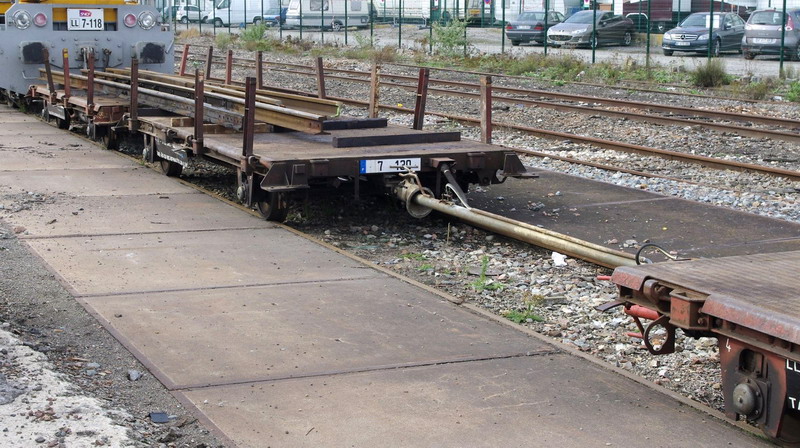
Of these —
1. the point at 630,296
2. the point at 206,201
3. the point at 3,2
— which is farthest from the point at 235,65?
the point at 630,296

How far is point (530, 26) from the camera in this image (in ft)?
124

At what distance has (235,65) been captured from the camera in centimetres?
3169

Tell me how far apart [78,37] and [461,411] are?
13617 millimetres

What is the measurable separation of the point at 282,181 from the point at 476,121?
29.7 ft

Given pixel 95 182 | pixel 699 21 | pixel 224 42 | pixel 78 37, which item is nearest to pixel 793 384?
pixel 95 182

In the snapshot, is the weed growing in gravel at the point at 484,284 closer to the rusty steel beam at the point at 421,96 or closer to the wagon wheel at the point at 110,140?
the rusty steel beam at the point at 421,96

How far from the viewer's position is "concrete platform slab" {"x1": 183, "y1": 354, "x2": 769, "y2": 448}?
4371mm

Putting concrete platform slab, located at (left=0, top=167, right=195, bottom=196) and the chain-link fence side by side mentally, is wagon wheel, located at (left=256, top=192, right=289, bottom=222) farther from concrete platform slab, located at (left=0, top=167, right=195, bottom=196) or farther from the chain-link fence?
the chain-link fence

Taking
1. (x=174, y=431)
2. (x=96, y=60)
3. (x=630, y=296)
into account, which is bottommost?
(x=174, y=431)

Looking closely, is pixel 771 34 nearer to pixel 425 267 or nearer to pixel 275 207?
pixel 275 207

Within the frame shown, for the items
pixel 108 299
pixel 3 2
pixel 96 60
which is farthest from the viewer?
pixel 3 2

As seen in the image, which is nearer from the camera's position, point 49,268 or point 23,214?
point 49,268

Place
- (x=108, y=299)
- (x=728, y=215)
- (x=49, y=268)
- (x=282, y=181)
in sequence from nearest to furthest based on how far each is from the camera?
1. (x=108, y=299)
2. (x=49, y=268)
3. (x=282, y=181)
4. (x=728, y=215)

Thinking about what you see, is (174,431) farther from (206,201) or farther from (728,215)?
(728,215)
